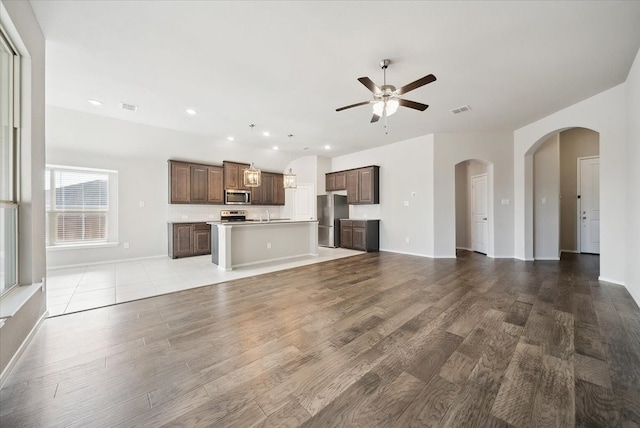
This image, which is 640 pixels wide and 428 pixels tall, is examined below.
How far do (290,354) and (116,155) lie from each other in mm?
5873

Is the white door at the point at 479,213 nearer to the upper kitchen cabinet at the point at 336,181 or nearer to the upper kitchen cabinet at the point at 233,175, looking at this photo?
the upper kitchen cabinet at the point at 336,181

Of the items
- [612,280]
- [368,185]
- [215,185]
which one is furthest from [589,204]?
[215,185]

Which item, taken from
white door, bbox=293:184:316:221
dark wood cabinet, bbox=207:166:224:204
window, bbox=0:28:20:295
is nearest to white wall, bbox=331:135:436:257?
white door, bbox=293:184:316:221

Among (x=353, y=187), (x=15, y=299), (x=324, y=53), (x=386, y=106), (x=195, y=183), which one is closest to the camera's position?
(x=15, y=299)

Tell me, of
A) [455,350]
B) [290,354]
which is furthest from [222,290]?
[455,350]

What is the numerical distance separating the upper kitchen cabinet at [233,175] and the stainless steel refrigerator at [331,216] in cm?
244

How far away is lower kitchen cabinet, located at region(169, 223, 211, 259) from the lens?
5.76 meters

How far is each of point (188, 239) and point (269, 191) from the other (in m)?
2.69

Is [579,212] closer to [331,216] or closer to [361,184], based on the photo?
[361,184]

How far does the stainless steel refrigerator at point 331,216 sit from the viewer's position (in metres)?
7.55

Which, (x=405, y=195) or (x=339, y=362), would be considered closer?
(x=339, y=362)

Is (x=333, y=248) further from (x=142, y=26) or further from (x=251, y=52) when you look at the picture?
(x=142, y=26)

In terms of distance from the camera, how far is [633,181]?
3.10m

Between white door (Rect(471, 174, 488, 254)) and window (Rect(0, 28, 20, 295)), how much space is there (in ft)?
25.7
